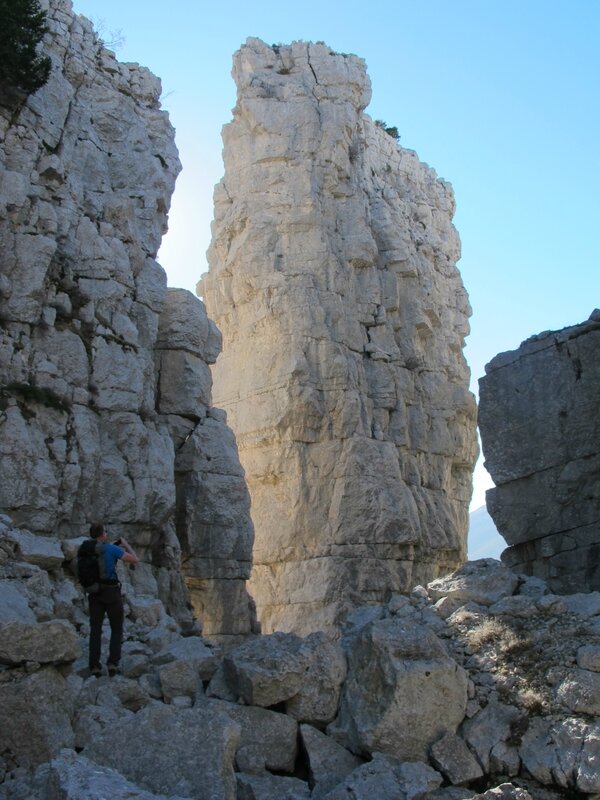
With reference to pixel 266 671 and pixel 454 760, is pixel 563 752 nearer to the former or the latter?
pixel 454 760

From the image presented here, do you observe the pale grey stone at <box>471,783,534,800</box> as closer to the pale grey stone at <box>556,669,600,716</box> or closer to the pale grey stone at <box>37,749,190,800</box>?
the pale grey stone at <box>556,669,600,716</box>

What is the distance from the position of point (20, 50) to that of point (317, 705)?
11.4 meters

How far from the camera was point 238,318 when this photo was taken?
27.3 metres

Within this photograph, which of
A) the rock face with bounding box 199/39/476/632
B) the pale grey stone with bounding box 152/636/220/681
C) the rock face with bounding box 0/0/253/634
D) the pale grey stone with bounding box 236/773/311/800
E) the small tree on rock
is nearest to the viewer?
the pale grey stone with bounding box 236/773/311/800

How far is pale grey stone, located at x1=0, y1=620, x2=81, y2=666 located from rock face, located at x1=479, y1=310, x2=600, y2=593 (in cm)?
773

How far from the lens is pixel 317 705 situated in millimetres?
9500

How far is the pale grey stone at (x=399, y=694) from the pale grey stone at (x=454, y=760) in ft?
0.47

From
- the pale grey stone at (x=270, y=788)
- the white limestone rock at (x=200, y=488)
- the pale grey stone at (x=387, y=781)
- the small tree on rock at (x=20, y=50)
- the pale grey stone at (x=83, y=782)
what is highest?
the small tree on rock at (x=20, y=50)

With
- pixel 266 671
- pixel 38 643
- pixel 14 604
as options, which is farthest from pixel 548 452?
pixel 38 643

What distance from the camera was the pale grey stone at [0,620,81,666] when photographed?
8.28 m

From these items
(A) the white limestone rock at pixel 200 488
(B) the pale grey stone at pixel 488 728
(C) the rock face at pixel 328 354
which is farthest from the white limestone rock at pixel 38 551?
(C) the rock face at pixel 328 354

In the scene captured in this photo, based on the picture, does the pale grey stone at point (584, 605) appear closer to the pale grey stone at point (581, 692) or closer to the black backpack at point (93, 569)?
the pale grey stone at point (581, 692)

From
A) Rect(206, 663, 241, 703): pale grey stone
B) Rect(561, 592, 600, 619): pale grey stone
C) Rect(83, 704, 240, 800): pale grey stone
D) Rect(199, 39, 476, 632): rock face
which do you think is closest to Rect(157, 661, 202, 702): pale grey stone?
Rect(206, 663, 241, 703): pale grey stone

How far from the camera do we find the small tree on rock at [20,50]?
14828mm
